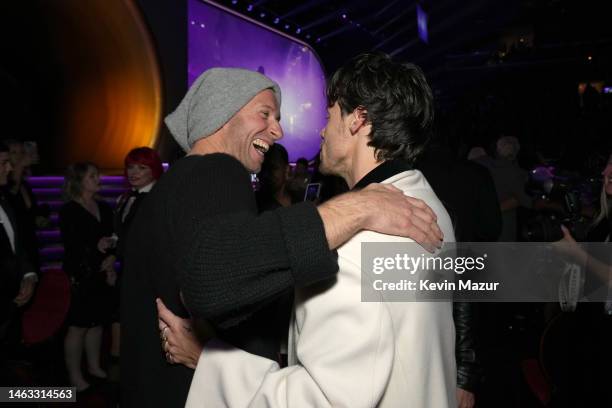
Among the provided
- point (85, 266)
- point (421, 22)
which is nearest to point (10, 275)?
point (85, 266)

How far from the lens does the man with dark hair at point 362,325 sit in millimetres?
970

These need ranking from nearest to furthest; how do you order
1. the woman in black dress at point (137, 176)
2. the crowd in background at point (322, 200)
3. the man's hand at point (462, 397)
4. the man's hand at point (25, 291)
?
the man's hand at point (462, 397)
the crowd in background at point (322, 200)
the man's hand at point (25, 291)
the woman in black dress at point (137, 176)

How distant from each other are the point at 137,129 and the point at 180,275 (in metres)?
6.54

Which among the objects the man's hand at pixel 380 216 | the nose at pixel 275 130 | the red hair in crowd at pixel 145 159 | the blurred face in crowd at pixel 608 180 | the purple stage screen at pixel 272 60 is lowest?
the man's hand at pixel 380 216

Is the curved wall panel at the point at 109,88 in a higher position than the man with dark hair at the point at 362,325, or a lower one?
higher

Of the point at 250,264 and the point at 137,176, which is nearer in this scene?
the point at 250,264

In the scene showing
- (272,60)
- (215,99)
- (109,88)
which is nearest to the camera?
(215,99)

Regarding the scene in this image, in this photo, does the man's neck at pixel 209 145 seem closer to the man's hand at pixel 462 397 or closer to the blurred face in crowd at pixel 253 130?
the blurred face in crowd at pixel 253 130

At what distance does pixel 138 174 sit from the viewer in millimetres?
3889

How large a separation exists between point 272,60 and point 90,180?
7.57 m

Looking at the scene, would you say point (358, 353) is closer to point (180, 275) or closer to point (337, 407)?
point (337, 407)

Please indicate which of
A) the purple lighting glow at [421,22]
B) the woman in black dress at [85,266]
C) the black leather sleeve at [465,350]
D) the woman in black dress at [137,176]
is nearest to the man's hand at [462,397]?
the black leather sleeve at [465,350]

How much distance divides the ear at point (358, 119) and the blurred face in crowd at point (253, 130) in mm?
389

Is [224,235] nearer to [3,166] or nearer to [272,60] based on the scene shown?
[3,166]
